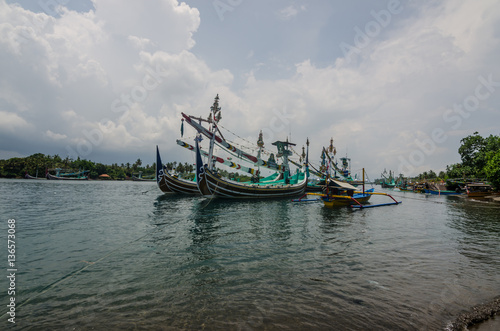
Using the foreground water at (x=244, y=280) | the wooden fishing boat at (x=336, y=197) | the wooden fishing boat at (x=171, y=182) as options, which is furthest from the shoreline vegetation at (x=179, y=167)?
the foreground water at (x=244, y=280)

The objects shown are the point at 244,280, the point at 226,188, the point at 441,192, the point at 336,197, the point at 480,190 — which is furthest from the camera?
the point at 441,192

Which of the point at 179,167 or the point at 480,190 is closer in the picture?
the point at 480,190

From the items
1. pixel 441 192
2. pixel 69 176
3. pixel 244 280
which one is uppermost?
pixel 69 176

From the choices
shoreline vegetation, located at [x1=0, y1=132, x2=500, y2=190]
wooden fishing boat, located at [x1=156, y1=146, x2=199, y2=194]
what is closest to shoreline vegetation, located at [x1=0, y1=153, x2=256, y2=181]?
shoreline vegetation, located at [x1=0, y1=132, x2=500, y2=190]

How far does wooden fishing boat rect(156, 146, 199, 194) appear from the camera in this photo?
38.6 meters

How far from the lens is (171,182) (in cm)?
3938

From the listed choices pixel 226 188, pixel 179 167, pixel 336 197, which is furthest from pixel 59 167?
pixel 336 197

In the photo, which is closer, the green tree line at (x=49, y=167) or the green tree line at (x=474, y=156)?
the green tree line at (x=474, y=156)

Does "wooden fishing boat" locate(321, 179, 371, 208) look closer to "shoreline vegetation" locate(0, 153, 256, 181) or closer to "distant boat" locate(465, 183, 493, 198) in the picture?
"distant boat" locate(465, 183, 493, 198)

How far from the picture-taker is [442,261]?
7699 mm

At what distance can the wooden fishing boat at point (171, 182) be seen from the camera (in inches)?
1518

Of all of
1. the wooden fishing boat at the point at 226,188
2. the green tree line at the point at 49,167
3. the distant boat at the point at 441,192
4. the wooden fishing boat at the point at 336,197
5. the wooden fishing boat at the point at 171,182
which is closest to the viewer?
the wooden fishing boat at the point at 336,197

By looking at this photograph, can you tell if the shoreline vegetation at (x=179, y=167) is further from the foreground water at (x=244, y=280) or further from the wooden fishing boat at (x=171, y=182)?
the foreground water at (x=244, y=280)

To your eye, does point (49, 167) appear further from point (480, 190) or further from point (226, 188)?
point (480, 190)
